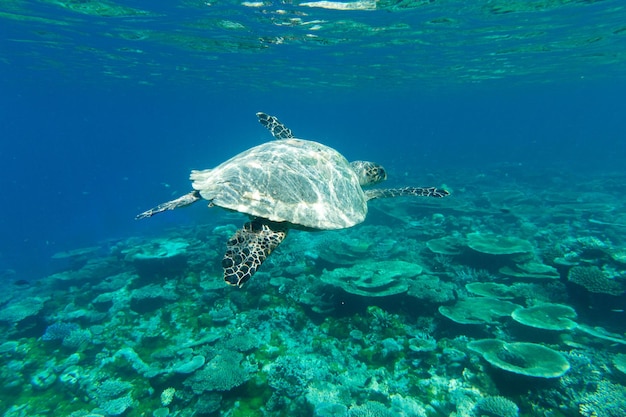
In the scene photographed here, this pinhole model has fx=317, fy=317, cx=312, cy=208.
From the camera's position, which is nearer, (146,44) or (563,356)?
(563,356)

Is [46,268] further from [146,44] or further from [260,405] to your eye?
[260,405]

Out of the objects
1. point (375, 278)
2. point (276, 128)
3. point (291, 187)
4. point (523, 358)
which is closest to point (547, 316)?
point (523, 358)

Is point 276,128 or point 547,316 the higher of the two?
point 276,128

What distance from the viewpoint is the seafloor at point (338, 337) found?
5754 mm

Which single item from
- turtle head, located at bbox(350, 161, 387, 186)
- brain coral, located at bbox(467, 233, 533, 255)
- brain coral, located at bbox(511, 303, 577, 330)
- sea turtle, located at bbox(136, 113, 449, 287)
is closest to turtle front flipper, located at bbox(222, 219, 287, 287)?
sea turtle, located at bbox(136, 113, 449, 287)

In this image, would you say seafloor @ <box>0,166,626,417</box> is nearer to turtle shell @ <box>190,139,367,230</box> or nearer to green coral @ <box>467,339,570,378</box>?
green coral @ <box>467,339,570,378</box>

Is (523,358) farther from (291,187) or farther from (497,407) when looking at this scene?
(291,187)

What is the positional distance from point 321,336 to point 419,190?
4227 mm

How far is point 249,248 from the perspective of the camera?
4.89m

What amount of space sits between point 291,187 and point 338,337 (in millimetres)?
3886

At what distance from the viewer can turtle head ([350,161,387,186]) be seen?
28.3 ft

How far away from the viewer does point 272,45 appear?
23984 millimetres

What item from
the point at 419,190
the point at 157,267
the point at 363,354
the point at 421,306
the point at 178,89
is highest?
the point at 178,89

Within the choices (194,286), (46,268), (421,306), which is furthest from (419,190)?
(46,268)
